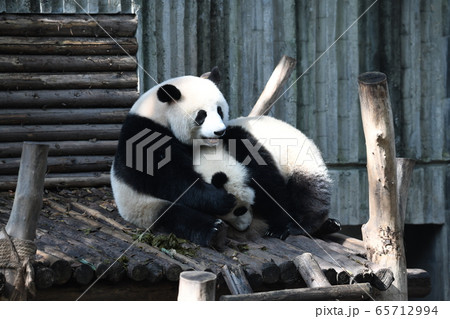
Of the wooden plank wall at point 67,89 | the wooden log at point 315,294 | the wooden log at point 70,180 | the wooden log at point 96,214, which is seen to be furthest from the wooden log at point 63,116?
the wooden log at point 315,294

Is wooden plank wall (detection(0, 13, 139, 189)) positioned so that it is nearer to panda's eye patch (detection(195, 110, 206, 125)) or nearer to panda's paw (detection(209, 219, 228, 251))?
panda's eye patch (detection(195, 110, 206, 125))

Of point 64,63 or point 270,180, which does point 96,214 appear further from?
point 64,63

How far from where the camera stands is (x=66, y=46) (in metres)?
7.11

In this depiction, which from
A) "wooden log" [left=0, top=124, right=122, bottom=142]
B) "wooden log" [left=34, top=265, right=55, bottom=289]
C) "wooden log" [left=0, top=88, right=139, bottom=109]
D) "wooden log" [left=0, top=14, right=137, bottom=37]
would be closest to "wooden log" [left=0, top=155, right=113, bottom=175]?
"wooden log" [left=0, top=124, right=122, bottom=142]

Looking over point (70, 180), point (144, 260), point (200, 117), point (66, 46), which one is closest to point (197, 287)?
point (144, 260)

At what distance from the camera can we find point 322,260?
4852mm

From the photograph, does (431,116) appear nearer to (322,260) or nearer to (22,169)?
(322,260)

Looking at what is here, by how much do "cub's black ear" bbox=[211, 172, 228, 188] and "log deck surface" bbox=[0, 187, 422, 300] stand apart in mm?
452

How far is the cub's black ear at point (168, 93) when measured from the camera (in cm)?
534

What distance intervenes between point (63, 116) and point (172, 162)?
2133 millimetres

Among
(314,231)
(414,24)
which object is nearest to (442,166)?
(414,24)

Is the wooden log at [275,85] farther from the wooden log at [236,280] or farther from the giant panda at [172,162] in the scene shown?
the wooden log at [236,280]

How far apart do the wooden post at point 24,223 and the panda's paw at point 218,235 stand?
4.89 ft
